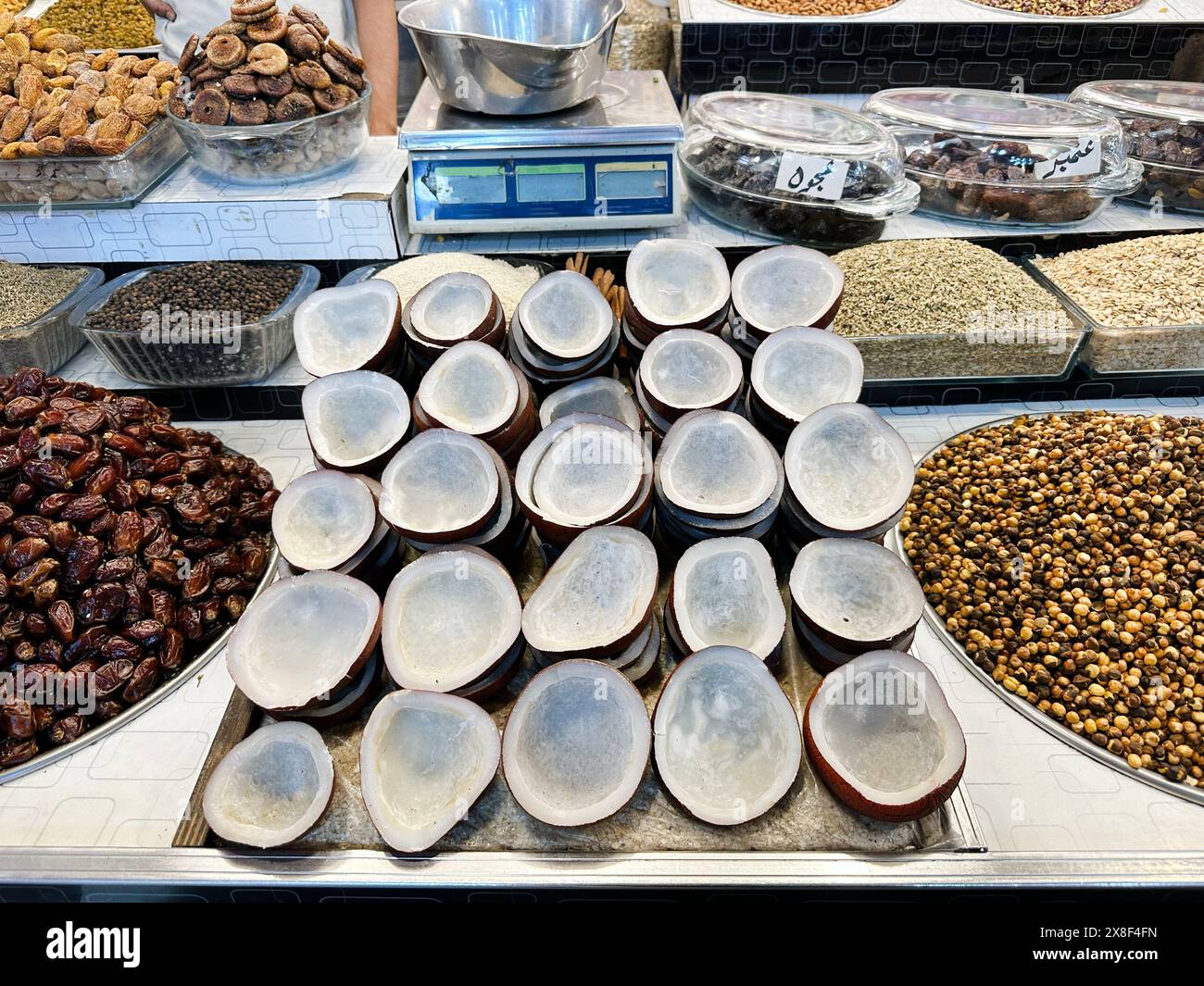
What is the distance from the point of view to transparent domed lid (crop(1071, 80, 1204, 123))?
217 cm

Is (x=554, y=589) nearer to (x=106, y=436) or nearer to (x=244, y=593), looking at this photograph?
(x=244, y=593)

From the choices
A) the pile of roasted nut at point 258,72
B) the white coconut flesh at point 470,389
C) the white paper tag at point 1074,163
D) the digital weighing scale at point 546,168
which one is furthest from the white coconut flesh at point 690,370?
the white paper tag at point 1074,163

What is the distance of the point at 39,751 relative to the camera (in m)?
1.25

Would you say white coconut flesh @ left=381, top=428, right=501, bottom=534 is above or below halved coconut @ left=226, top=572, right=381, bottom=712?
above

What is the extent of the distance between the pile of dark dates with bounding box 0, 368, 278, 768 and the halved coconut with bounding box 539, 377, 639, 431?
65cm

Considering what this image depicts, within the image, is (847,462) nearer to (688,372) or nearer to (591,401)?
(688,372)

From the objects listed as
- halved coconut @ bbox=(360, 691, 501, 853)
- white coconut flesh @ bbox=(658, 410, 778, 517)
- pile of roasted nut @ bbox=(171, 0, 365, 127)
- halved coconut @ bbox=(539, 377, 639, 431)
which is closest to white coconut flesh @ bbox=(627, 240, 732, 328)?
halved coconut @ bbox=(539, 377, 639, 431)

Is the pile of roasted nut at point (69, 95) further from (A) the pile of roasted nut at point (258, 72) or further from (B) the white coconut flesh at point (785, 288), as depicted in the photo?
(B) the white coconut flesh at point (785, 288)

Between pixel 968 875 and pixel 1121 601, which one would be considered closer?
pixel 968 875

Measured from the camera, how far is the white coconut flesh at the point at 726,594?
1.09m

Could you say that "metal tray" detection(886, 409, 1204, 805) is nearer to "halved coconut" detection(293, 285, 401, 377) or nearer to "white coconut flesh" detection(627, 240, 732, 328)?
"white coconut flesh" detection(627, 240, 732, 328)

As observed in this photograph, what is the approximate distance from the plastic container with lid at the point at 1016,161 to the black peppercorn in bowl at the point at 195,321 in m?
1.66
